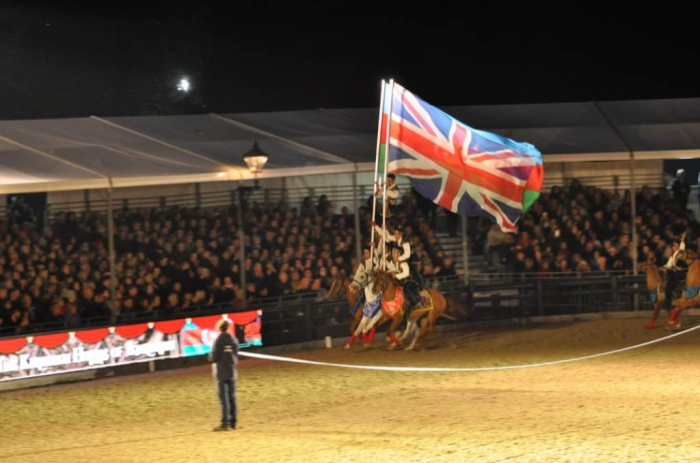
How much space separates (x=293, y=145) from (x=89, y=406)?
8360 millimetres

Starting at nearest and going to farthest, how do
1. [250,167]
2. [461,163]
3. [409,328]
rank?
[461,163] → [250,167] → [409,328]

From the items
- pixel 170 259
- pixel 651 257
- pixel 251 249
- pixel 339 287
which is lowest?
pixel 339 287

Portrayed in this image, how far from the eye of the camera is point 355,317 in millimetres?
19672

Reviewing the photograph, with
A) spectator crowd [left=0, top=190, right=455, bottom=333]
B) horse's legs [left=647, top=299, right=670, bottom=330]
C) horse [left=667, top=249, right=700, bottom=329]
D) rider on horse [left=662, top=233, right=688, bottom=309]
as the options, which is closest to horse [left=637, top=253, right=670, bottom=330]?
horse's legs [left=647, top=299, right=670, bottom=330]

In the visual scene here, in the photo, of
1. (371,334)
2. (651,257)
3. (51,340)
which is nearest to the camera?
(51,340)

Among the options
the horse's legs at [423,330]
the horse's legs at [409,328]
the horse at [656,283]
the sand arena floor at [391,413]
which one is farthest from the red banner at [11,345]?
the horse at [656,283]

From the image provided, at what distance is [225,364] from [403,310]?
7.80 m

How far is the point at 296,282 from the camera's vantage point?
21375 mm

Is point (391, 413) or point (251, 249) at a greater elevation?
point (251, 249)

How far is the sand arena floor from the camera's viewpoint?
35.8 feet

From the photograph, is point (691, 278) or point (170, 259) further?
point (691, 278)

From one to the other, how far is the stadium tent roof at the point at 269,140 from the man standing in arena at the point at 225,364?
7.26 meters

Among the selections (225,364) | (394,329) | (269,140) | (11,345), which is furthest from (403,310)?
(225,364)

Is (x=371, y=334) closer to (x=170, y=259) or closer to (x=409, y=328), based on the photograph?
(x=409, y=328)
